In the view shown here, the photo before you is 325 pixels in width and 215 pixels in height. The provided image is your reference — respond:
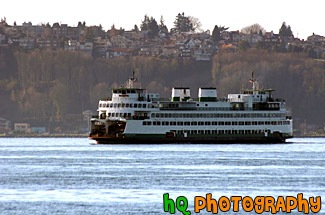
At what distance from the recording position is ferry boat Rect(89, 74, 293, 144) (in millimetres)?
117375

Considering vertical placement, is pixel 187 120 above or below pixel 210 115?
below

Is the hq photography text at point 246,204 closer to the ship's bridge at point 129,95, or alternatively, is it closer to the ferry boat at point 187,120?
the ferry boat at point 187,120

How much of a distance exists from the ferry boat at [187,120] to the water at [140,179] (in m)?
21.8

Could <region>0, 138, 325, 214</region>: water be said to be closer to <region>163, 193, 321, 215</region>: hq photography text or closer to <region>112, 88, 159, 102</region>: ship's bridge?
<region>163, 193, 321, 215</region>: hq photography text

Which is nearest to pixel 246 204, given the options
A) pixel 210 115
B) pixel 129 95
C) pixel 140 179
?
pixel 140 179

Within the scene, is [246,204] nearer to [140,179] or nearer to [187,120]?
[140,179]

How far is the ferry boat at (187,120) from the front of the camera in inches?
4621

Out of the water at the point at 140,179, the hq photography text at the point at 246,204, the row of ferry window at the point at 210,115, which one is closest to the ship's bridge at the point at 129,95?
the row of ferry window at the point at 210,115

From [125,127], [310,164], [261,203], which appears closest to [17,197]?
[261,203]

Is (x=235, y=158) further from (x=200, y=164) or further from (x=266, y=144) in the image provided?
(x=266, y=144)

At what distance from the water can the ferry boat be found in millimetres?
21762

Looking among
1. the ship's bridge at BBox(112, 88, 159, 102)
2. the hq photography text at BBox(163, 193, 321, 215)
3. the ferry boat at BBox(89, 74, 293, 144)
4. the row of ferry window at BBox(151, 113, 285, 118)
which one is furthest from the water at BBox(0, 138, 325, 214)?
the ship's bridge at BBox(112, 88, 159, 102)

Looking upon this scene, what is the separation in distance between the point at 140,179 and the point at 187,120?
185 feet

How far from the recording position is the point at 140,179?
63625 mm
